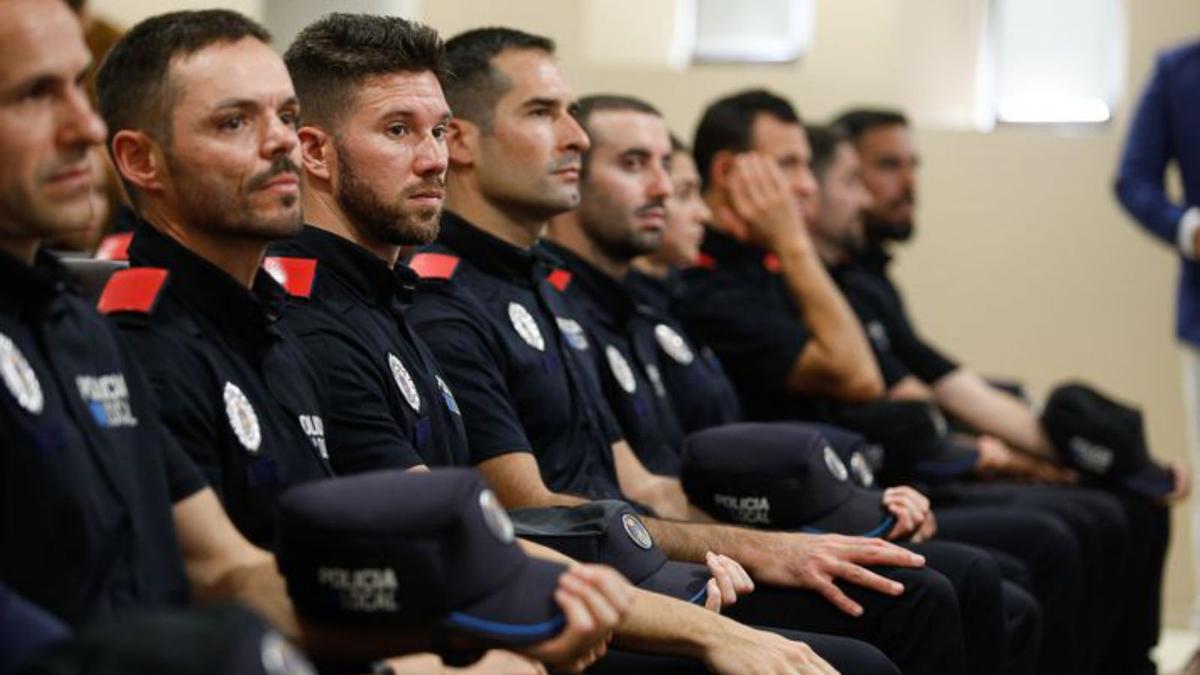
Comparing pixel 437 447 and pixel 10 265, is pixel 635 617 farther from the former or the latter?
pixel 10 265

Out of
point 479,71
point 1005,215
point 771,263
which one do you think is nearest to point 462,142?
point 479,71

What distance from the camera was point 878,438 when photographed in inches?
171

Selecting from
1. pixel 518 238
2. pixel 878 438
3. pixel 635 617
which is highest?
pixel 518 238

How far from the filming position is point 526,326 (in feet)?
10.2

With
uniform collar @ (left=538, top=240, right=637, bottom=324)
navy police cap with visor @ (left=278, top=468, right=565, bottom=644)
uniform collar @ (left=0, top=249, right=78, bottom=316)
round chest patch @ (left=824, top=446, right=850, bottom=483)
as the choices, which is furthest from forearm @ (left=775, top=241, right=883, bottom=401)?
uniform collar @ (left=0, top=249, right=78, bottom=316)

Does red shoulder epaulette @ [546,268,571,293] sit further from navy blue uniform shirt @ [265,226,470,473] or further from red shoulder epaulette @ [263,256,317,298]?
red shoulder epaulette @ [263,256,317,298]

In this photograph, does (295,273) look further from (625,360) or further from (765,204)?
(765,204)

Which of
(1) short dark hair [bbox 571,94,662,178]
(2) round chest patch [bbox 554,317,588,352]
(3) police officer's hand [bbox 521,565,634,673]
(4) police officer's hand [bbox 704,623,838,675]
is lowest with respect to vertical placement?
(4) police officer's hand [bbox 704,623,838,675]

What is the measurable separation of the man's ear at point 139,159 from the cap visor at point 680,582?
828 millimetres

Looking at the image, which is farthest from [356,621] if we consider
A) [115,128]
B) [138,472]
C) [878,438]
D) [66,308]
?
[878,438]

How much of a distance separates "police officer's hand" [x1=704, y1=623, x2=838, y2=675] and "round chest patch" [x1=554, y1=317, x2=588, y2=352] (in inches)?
37.7

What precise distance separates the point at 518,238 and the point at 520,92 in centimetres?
27

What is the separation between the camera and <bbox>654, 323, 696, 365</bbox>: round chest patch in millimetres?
3908

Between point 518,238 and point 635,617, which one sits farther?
point 518,238
